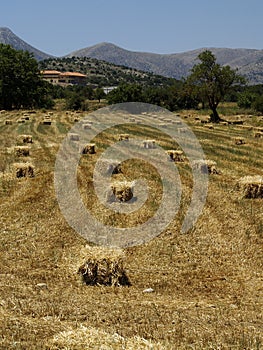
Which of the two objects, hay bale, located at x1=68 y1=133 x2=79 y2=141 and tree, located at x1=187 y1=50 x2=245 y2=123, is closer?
hay bale, located at x1=68 y1=133 x2=79 y2=141

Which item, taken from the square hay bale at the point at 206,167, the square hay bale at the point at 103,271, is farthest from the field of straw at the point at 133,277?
the square hay bale at the point at 206,167

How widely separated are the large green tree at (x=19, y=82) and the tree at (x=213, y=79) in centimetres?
4145

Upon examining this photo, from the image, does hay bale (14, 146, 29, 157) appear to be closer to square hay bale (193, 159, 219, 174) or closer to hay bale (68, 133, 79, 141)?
hay bale (68, 133, 79, 141)

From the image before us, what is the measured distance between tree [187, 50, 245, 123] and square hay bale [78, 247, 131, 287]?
45988mm

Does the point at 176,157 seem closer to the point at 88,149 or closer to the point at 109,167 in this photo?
the point at 109,167

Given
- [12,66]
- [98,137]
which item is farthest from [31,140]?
[12,66]

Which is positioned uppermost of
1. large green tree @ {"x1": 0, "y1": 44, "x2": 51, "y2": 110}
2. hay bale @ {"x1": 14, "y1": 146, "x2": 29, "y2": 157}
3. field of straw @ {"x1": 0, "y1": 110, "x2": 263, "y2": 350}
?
large green tree @ {"x1": 0, "y1": 44, "x2": 51, "y2": 110}

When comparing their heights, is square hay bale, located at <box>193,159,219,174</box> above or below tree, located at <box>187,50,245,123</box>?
below

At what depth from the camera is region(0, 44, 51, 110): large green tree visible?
84.5 metres

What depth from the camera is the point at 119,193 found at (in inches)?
631

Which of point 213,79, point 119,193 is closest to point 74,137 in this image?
point 119,193

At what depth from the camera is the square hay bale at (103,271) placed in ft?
33.1

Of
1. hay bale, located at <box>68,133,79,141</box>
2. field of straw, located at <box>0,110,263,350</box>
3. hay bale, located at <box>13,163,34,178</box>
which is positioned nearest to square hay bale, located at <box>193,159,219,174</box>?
field of straw, located at <box>0,110,263,350</box>

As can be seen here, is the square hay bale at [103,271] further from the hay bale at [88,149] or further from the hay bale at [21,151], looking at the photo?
the hay bale at [21,151]
